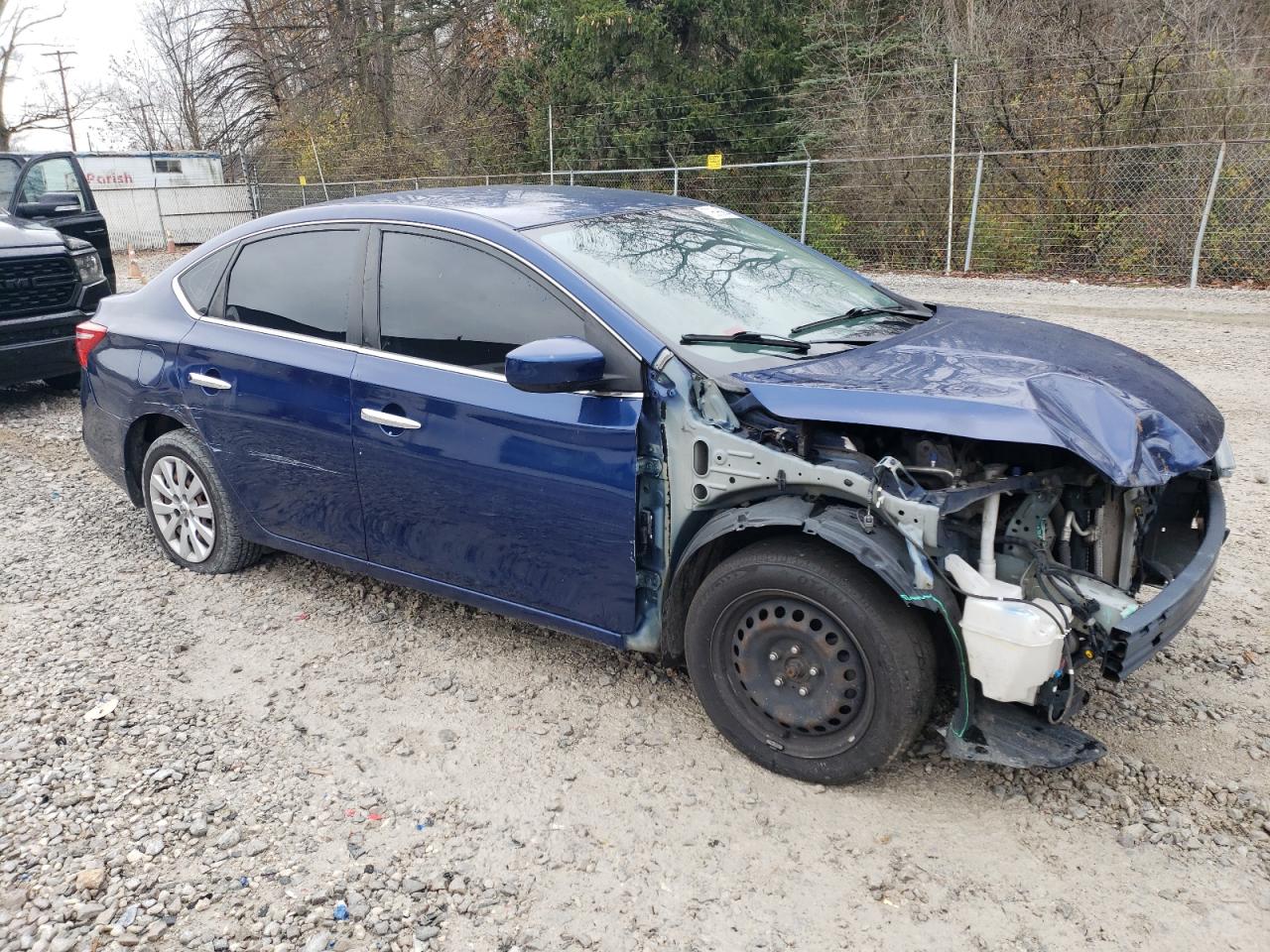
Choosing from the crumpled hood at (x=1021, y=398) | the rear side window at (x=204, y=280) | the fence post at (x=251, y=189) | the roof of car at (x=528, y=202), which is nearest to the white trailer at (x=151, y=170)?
the fence post at (x=251, y=189)

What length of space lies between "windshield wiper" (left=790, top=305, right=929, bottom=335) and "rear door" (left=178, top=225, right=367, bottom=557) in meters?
1.69

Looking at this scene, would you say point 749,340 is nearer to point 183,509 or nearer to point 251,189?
point 183,509

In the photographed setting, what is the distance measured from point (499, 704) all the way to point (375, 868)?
0.90m

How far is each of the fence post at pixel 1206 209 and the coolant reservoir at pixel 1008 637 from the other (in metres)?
11.6

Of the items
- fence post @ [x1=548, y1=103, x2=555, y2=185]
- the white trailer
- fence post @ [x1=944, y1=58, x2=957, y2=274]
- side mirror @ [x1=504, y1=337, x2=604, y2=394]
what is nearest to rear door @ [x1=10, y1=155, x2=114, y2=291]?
side mirror @ [x1=504, y1=337, x2=604, y2=394]

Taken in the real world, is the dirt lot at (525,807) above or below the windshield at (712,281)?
below

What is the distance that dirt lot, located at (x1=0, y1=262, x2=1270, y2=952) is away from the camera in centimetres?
251

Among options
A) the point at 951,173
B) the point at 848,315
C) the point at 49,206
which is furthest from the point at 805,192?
the point at 848,315

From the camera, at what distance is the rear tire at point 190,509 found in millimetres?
4480

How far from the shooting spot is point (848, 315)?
12.4 feet

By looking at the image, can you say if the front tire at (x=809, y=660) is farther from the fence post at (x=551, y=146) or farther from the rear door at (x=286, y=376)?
the fence post at (x=551, y=146)

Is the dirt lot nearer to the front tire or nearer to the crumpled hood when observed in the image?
the front tire

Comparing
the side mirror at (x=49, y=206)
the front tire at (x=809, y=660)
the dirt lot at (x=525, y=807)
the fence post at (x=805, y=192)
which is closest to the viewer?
the dirt lot at (x=525, y=807)

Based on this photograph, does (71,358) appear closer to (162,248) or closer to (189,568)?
(189,568)
